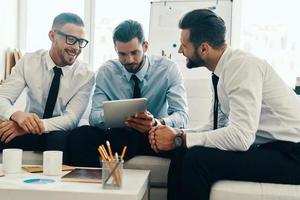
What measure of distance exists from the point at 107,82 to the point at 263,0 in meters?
2.16

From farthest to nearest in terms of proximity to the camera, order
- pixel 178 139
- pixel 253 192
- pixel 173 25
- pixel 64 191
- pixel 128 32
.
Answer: pixel 173 25 < pixel 128 32 < pixel 178 139 < pixel 253 192 < pixel 64 191

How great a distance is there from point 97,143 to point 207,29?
0.84 meters

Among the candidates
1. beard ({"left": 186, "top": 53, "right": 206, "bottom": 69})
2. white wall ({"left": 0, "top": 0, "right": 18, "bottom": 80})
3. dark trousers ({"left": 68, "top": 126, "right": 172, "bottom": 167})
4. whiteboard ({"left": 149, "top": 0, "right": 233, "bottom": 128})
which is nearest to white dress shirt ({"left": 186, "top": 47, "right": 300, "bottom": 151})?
beard ({"left": 186, "top": 53, "right": 206, "bottom": 69})

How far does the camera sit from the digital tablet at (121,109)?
1938 millimetres

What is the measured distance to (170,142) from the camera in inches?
68.4

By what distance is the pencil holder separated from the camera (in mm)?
1421

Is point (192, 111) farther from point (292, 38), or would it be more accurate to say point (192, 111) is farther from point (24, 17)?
point (24, 17)

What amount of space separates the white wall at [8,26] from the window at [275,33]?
232cm

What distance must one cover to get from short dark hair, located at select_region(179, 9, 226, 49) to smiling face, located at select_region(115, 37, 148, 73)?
1.86 ft

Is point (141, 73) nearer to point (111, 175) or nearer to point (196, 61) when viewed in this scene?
point (196, 61)

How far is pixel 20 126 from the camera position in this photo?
2090 mm

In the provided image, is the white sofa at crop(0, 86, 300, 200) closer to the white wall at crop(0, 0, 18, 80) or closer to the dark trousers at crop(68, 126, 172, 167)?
the dark trousers at crop(68, 126, 172, 167)

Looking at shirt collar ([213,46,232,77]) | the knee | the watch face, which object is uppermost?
shirt collar ([213,46,232,77])

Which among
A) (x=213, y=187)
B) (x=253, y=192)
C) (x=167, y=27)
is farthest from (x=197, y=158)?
(x=167, y=27)
